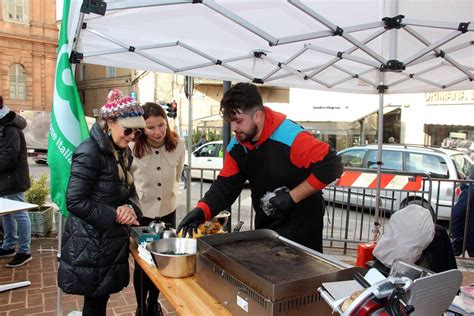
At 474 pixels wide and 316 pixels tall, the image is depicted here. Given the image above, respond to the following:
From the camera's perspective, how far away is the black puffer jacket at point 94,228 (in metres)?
2.26

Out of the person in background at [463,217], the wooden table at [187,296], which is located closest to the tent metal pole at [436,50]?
the person in background at [463,217]

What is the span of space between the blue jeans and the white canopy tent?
2074 millimetres

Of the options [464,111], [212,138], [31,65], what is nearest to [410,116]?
[464,111]

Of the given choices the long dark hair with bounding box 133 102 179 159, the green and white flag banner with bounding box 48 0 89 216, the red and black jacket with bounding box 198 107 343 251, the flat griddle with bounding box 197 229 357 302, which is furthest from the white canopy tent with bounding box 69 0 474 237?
the flat griddle with bounding box 197 229 357 302

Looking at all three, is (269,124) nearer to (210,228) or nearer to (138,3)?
(210,228)

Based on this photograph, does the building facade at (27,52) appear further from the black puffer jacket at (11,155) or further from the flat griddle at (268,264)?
the flat griddle at (268,264)

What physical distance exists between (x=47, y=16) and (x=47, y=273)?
111 feet

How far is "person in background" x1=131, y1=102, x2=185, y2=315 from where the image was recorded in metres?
3.14

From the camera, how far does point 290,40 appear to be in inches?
134

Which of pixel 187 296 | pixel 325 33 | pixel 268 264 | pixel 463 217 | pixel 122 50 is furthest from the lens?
pixel 463 217

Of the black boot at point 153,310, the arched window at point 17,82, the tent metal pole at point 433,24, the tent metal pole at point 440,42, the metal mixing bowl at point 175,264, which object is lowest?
the black boot at point 153,310

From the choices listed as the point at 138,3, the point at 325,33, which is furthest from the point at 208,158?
the point at 138,3

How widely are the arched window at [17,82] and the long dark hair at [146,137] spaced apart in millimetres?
32451

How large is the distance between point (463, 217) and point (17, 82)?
34009mm
